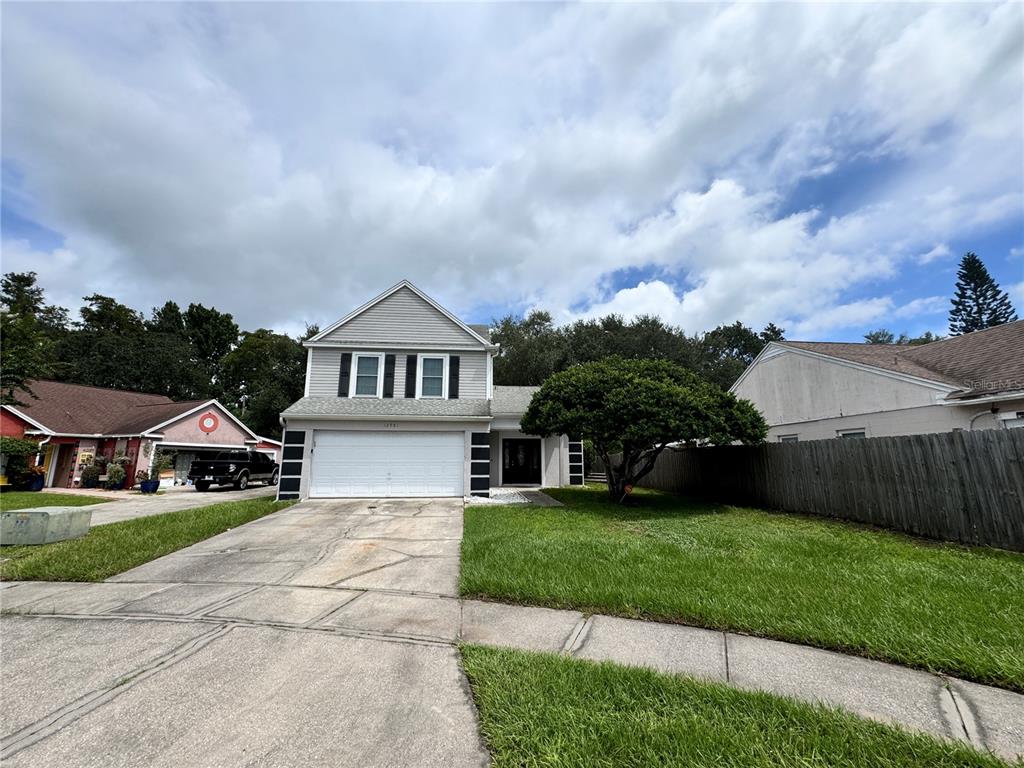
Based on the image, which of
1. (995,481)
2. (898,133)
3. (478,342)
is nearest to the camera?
(995,481)

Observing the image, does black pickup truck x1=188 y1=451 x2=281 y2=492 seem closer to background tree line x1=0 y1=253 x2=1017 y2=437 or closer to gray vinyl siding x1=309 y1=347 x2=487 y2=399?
gray vinyl siding x1=309 y1=347 x2=487 y2=399

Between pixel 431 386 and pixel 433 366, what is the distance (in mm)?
718

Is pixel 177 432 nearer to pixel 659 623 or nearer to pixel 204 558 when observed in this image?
pixel 204 558

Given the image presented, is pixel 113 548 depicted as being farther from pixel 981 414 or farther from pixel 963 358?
pixel 963 358

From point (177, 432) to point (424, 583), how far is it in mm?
21821

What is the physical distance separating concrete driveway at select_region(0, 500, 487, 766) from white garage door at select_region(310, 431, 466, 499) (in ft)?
23.8

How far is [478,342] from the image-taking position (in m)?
15.5

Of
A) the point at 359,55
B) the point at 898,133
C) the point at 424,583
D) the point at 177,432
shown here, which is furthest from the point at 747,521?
the point at 177,432

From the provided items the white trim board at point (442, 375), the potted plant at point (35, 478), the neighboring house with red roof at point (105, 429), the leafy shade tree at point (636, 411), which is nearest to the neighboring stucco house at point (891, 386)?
the leafy shade tree at point (636, 411)

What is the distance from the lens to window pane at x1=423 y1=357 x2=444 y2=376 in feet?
50.3

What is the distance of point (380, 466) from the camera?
13.6 metres

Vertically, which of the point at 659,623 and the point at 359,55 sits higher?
the point at 359,55

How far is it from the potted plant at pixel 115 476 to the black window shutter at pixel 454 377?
16014mm

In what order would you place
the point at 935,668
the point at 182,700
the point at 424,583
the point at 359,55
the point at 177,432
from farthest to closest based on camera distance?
the point at 177,432, the point at 359,55, the point at 424,583, the point at 935,668, the point at 182,700
